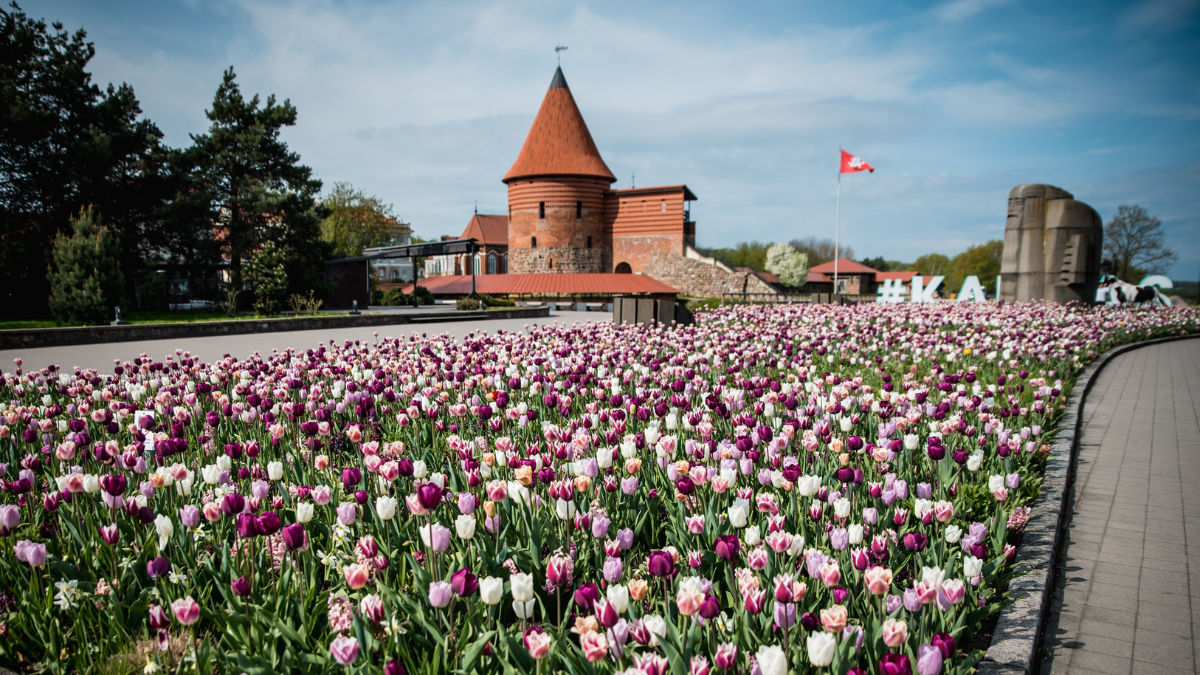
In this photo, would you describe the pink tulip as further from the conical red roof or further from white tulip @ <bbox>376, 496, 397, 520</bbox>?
the conical red roof

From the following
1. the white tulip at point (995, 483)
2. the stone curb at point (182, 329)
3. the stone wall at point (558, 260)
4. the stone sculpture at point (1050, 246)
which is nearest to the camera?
the white tulip at point (995, 483)

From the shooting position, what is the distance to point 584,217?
164ft

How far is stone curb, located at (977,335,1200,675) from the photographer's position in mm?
2471

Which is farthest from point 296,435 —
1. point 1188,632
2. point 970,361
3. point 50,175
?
point 50,175

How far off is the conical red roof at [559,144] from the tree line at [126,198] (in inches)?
864

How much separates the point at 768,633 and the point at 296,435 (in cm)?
381

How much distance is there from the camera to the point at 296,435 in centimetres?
463

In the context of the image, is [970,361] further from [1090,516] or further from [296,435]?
[296,435]

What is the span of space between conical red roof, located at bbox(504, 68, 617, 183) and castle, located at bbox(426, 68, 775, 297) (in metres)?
0.08

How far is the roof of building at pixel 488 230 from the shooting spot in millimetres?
73750

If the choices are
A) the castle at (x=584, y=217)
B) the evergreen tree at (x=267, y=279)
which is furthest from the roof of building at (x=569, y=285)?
the evergreen tree at (x=267, y=279)

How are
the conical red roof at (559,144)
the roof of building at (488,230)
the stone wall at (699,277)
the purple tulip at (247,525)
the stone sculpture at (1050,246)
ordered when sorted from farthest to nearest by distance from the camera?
1. the roof of building at (488,230)
2. the conical red roof at (559,144)
3. the stone wall at (699,277)
4. the stone sculpture at (1050,246)
5. the purple tulip at (247,525)

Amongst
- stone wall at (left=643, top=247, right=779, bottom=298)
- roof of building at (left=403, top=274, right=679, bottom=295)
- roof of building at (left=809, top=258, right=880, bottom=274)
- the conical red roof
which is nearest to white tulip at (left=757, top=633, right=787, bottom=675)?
roof of building at (left=403, top=274, right=679, bottom=295)

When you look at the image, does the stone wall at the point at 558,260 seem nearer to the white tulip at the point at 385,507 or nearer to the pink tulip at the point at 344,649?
the white tulip at the point at 385,507
